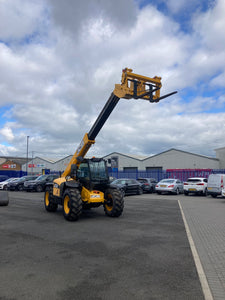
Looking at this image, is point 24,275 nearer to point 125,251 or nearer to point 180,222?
point 125,251

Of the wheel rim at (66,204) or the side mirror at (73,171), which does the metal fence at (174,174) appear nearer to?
the side mirror at (73,171)

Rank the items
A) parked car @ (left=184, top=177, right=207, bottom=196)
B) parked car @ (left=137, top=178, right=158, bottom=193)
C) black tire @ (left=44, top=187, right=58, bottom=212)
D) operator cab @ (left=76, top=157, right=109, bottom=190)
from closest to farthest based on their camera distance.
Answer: operator cab @ (left=76, top=157, right=109, bottom=190) < black tire @ (left=44, top=187, right=58, bottom=212) < parked car @ (left=184, top=177, right=207, bottom=196) < parked car @ (left=137, top=178, right=158, bottom=193)

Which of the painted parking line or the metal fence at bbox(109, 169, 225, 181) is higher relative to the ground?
the metal fence at bbox(109, 169, 225, 181)

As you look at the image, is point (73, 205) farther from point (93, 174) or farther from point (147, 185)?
point (147, 185)

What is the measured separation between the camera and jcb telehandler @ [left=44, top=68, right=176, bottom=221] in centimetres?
909

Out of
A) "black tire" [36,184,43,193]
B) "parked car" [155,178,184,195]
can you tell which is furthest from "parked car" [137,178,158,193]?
"black tire" [36,184,43,193]

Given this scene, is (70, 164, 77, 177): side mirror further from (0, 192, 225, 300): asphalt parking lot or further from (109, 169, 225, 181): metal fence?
(109, 169, 225, 181): metal fence

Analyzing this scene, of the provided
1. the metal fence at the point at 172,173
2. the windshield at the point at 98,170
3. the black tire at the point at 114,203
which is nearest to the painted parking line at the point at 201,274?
the black tire at the point at 114,203

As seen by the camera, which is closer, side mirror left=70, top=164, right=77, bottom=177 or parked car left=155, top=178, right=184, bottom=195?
side mirror left=70, top=164, right=77, bottom=177

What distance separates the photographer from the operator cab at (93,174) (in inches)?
406

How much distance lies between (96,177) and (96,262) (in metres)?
5.43

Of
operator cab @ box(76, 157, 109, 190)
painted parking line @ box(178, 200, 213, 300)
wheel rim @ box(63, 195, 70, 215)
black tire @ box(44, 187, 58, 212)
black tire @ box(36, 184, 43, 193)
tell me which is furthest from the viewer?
black tire @ box(36, 184, 43, 193)

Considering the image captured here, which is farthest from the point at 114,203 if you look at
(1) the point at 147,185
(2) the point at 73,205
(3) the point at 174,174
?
(3) the point at 174,174

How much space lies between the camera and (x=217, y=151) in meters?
49.1
